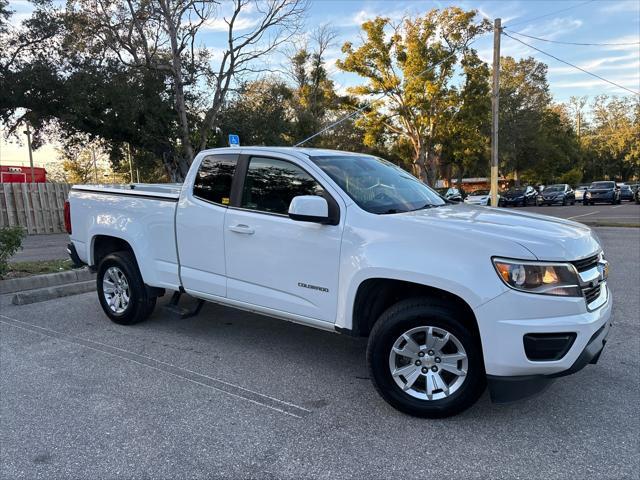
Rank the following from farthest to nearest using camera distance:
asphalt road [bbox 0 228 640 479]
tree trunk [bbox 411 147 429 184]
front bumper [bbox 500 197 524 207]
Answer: tree trunk [bbox 411 147 429 184], front bumper [bbox 500 197 524 207], asphalt road [bbox 0 228 640 479]

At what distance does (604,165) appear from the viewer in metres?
74.7

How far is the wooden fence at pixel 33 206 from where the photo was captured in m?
17.6

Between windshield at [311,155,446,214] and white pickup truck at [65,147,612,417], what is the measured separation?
19 mm

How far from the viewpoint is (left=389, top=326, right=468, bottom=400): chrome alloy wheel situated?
3.36 m

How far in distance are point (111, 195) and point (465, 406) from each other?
14.3ft

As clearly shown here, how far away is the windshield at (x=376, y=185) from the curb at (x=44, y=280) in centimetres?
495

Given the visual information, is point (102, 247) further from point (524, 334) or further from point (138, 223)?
point (524, 334)

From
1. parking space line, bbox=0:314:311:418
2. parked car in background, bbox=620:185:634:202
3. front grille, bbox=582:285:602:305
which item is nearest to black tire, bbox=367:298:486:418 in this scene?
parking space line, bbox=0:314:311:418

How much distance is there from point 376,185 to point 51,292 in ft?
17.1

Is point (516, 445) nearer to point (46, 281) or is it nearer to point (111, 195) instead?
point (111, 195)

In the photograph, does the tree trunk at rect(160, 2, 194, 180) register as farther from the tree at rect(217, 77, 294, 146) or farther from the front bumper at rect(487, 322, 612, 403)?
the front bumper at rect(487, 322, 612, 403)

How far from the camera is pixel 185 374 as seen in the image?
4.24 metres

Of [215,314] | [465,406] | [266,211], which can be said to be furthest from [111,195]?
[465,406]

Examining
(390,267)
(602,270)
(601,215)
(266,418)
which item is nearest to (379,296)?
(390,267)
